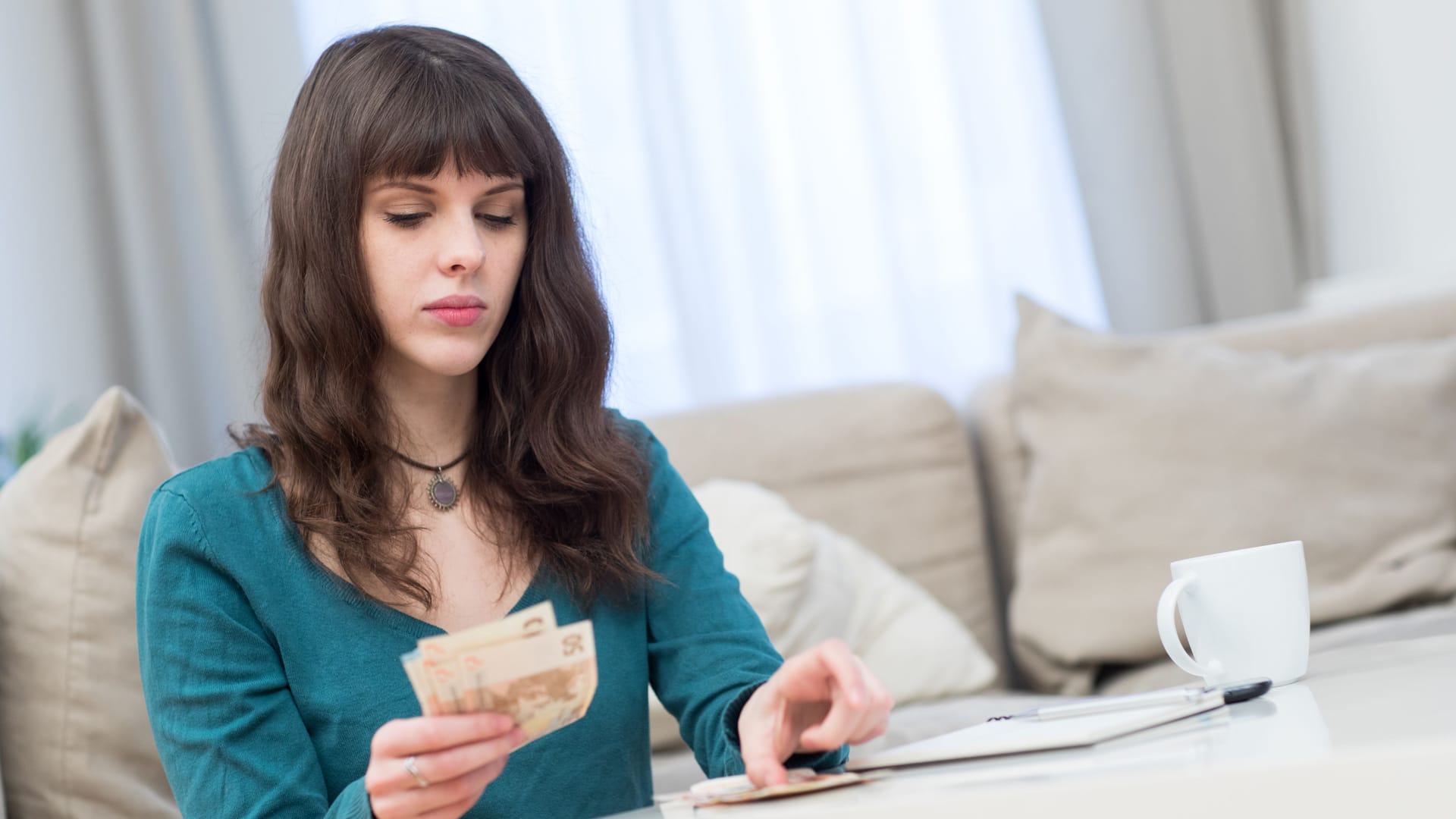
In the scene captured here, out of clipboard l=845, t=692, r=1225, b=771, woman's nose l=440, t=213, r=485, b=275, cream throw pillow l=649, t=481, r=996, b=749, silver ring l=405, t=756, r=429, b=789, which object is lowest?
cream throw pillow l=649, t=481, r=996, b=749

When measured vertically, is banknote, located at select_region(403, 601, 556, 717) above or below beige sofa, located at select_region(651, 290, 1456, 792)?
above

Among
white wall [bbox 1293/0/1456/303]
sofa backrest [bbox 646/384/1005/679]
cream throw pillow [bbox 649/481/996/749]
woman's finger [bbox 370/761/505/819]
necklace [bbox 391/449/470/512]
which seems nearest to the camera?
woman's finger [bbox 370/761/505/819]

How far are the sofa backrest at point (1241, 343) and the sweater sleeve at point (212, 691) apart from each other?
1330 millimetres

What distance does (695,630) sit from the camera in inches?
44.1

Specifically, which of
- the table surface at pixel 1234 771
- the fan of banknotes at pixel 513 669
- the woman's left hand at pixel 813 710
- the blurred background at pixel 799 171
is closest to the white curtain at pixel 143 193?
the blurred background at pixel 799 171

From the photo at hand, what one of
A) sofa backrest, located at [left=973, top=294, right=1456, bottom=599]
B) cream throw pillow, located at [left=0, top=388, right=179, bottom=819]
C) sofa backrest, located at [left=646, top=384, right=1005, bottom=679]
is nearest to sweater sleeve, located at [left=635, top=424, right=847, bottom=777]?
cream throw pillow, located at [left=0, top=388, right=179, bottom=819]

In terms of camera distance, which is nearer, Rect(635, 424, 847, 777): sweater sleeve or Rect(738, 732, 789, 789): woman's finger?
Rect(738, 732, 789, 789): woman's finger

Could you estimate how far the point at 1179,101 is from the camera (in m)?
2.70

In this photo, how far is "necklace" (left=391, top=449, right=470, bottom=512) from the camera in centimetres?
113

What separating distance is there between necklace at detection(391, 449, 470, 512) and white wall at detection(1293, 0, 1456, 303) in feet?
6.24

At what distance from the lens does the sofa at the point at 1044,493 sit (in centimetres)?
140

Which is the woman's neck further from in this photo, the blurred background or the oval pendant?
the blurred background

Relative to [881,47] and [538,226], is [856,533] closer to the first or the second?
[538,226]

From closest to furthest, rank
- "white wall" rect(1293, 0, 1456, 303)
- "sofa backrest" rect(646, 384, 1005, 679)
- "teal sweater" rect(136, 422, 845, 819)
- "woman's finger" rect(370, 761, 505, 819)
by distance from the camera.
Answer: "woman's finger" rect(370, 761, 505, 819) → "teal sweater" rect(136, 422, 845, 819) → "sofa backrest" rect(646, 384, 1005, 679) → "white wall" rect(1293, 0, 1456, 303)
